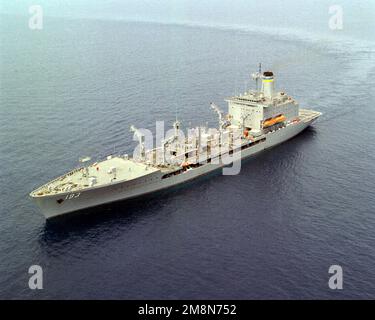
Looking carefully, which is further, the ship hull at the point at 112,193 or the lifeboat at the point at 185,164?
the lifeboat at the point at 185,164

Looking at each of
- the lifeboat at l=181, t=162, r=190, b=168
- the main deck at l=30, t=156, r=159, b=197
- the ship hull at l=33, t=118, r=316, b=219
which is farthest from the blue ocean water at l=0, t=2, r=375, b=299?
the main deck at l=30, t=156, r=159, b=197

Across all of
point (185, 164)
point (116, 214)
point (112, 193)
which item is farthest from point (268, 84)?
point (116, 214)

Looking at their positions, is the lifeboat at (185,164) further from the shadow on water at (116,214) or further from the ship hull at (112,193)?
the shadow on water at (116,214)

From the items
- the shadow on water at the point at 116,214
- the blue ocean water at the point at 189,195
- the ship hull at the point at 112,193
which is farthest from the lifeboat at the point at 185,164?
the blue ocean water at the point at 189,195

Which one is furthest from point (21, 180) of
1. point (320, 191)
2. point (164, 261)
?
point (320, 191)

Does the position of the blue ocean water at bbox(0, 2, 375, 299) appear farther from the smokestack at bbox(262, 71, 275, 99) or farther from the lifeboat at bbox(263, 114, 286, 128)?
the smokestack at bbox(262, 71, 275, 99)

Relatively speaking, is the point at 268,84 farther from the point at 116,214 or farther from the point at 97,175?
the point at 116,214
